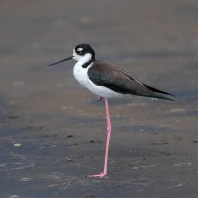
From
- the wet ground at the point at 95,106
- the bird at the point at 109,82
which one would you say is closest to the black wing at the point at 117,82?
the bird at the point at 109,82

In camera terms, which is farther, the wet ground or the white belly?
the white belly

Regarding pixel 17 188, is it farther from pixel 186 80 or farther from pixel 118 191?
pixel 186 80

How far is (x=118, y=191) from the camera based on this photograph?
20.8 ft

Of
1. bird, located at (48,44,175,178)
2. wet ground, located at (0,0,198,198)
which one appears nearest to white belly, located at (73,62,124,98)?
bird, located at (48,44,175,178)

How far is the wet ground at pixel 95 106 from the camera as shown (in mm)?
6742

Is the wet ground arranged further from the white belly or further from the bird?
the white belly

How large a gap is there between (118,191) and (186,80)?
18.7 ft

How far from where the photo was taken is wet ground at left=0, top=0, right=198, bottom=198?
22.1ft

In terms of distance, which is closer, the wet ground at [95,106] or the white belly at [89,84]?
the wet ground at [95,106]

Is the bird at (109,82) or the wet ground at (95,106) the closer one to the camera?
the wet ground at (95,106)

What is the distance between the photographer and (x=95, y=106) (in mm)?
10508

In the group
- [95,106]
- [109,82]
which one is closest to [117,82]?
[109,82]

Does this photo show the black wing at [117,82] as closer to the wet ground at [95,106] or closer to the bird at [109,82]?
the bird at [109,82]

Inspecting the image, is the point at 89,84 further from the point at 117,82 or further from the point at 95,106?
the point at 95,106
